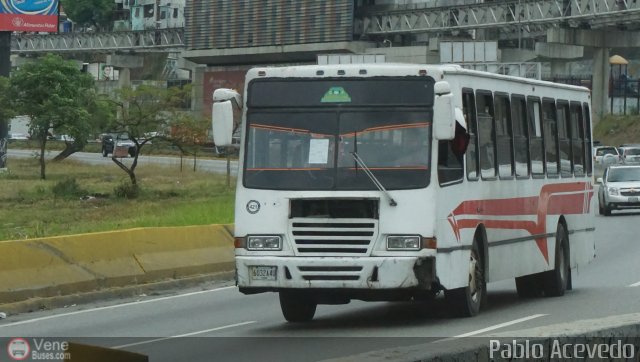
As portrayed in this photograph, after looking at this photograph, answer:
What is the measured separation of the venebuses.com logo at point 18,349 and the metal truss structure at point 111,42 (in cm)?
8895

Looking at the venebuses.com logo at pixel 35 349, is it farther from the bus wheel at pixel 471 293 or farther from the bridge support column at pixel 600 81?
the bridge support column at pixel 600 81

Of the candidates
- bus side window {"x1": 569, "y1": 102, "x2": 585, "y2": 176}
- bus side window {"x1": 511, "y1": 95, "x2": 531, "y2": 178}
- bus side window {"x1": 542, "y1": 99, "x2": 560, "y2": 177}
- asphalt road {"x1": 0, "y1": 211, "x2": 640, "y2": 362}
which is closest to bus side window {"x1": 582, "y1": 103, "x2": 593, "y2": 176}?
bus side window {"x1": 569, "y1": 102, "x2": 585, "y2": 176}

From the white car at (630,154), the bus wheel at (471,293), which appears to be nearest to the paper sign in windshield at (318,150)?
the bus wheel at (471,293)

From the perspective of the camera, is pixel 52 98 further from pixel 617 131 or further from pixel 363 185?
pixel 363 185

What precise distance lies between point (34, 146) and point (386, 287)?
342 feet

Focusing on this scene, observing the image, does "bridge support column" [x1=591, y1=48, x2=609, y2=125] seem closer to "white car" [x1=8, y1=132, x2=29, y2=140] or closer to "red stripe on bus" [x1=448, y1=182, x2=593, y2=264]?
"red stripe on bus" [x1=448, y1=182, x2=593, y2=264]

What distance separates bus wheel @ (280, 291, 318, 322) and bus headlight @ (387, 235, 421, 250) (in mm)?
1613

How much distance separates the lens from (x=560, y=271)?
19.3 metres

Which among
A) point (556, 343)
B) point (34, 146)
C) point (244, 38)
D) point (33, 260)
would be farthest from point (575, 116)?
point (34, 146)

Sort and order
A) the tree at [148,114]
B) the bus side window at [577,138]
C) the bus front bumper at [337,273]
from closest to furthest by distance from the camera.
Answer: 1. the bus front bumper at [337,273]
2. the bus side window at [577,138]
3. the tree at [148,114]

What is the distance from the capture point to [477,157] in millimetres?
16234

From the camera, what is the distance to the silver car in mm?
42781

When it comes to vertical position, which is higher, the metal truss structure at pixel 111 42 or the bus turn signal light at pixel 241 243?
the metal truss structure at pixel 111 42

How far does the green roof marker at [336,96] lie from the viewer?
50.1 ft
